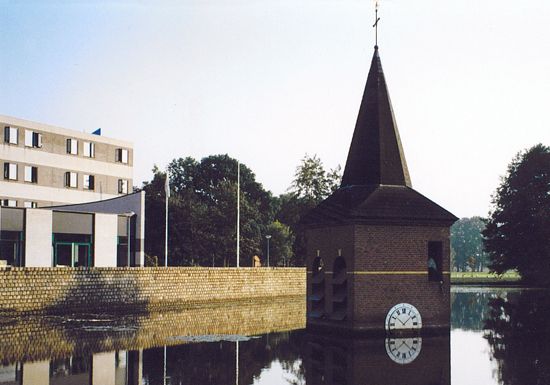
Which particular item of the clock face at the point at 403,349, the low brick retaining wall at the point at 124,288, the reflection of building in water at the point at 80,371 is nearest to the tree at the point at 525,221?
the low brick retaining wall at the point at 124,288

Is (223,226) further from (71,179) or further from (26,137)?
(26,137)

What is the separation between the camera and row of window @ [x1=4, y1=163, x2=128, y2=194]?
211 feet

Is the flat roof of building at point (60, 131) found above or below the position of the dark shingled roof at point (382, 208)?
above

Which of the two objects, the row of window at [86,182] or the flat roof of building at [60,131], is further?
the row of window at [86,182]

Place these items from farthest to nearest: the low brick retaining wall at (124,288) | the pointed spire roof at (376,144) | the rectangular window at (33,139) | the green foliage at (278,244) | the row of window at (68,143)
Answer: the green foliage at (278,244) < the rectangular window at (33,139) < the row of window at (68,143) < the low brick retaining wall at (124,288) < the pointed spire roof at (376,144)

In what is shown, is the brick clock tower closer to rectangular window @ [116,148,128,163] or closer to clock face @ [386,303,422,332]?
clock face @ [386,303,422,332]

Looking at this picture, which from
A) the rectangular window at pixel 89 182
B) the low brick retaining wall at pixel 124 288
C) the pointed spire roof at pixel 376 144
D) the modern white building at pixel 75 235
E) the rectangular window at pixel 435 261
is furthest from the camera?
the rectangular window at pixel 89 182

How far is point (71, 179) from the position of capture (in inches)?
2761

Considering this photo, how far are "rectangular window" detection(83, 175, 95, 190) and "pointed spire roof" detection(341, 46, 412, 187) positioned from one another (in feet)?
142

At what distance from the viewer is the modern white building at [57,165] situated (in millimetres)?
64500

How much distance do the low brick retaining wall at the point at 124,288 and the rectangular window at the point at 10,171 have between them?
68.3ft

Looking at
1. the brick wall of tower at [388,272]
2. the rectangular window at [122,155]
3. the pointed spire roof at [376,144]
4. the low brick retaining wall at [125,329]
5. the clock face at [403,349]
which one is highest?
the rectangular window at [122,155]

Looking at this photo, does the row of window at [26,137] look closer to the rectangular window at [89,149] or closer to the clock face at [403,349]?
the rectangular window at [89,149]

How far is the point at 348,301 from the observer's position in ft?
101
